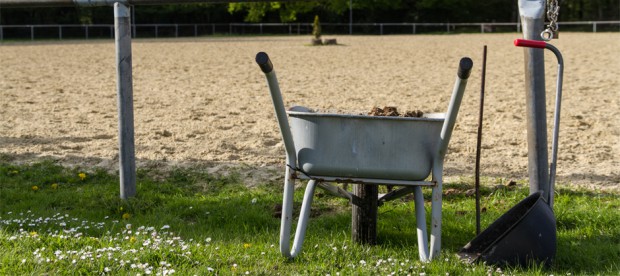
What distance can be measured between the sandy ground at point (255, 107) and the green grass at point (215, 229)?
0.58m

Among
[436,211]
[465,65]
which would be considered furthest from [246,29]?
[465,65]

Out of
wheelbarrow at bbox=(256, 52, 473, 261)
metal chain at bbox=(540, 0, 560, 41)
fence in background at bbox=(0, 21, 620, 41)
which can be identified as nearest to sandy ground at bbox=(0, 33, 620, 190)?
wheelbarrow at bbox=(256, 52, 473, 261)

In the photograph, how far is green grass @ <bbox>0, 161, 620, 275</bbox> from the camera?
11.2ft

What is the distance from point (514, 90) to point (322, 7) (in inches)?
1699

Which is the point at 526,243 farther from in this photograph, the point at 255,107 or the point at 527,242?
the point at 255,107

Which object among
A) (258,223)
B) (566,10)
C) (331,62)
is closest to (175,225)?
(258,223)

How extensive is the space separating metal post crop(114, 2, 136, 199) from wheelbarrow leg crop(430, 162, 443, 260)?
226 centimetres

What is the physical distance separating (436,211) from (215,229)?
1.34 meters

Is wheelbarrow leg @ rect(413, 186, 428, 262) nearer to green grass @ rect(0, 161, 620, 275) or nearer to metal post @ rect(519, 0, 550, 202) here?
green grass @ rect(0, 161, 620, 275)

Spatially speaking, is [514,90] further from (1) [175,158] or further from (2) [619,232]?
(2) [619,232]

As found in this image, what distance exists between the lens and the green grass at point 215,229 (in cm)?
340

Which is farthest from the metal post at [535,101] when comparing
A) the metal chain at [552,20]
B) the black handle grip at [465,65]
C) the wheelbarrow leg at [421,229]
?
the black handle grip at [465,65]

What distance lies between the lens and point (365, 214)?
384 centimetres

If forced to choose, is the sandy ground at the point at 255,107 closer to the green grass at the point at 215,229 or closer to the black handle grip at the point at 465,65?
the green grass at the point at 215,229
